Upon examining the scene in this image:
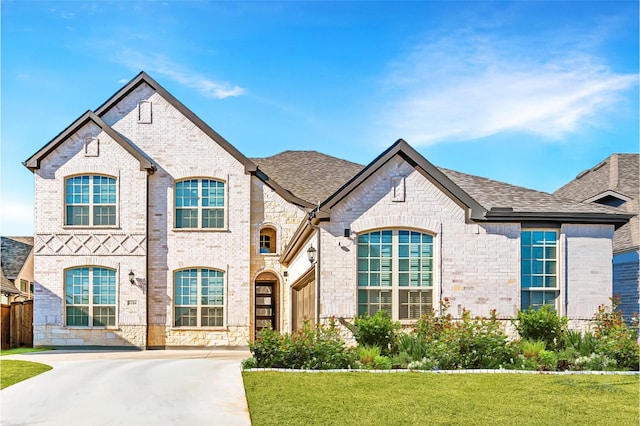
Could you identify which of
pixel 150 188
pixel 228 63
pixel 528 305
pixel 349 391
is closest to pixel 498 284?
pixel 528 305

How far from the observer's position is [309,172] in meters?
28.7

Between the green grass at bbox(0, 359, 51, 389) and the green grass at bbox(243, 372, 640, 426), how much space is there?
4665mm

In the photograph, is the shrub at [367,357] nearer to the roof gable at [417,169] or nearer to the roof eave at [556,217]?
the roof gable at [417,169]

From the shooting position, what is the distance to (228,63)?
1572 cm

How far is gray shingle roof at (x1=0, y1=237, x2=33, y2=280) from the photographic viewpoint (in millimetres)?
27875

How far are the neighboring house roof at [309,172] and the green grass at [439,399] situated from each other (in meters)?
12.6

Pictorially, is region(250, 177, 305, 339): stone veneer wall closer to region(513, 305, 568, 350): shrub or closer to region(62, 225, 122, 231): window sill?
region(62, 225, 122, 231): window sill

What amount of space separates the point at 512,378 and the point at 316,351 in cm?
401

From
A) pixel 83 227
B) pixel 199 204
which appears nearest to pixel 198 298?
pixel 199 204

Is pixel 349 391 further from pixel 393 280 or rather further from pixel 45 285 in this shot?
pixel 45 285

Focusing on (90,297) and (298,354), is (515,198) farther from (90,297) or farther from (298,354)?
(90,297)

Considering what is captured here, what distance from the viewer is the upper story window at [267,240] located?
1017 inches

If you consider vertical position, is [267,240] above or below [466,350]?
above

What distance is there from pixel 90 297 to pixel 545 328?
15.1m
